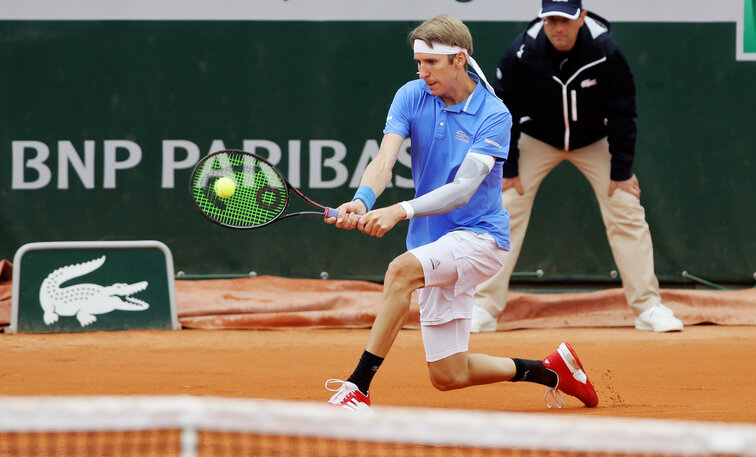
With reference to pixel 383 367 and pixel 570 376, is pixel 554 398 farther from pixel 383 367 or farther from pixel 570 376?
pixel 383 367

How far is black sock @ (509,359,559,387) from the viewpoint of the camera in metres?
3.84

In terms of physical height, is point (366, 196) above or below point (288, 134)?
below

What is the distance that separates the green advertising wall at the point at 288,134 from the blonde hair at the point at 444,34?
2798 mm

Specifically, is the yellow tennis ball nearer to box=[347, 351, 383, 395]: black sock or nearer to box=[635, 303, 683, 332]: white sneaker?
box=[347, 351, 383, 395]: black sock

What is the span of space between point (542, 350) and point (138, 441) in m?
2.48

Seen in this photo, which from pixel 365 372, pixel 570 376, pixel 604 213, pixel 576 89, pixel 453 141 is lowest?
pixel 570 376

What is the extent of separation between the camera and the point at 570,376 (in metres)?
3.92

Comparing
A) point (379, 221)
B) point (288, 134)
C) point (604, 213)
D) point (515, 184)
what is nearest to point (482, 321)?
point (515, 184)

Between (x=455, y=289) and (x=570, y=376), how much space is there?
2.08 ft

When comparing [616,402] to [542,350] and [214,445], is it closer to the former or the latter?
[542,350]

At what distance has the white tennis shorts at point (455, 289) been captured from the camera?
351cm

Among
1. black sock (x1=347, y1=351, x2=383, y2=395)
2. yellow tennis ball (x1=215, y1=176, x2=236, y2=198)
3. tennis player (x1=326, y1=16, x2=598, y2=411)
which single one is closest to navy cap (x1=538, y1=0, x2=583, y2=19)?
tennis player (x1=326, y1=16, x2=598, y2=411)

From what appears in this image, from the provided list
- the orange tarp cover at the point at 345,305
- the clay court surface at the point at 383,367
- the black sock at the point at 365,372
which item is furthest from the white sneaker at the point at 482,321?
the black sock at the point at 365,372

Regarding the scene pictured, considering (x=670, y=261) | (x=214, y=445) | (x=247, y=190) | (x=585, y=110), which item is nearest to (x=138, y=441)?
(x=214, y=445)
